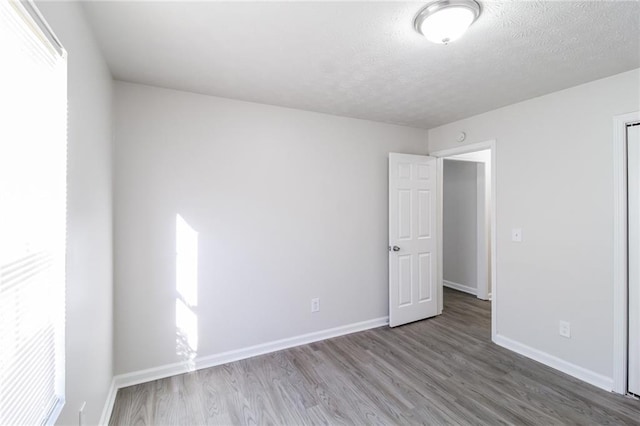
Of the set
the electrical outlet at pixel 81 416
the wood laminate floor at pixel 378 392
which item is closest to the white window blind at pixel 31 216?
the electrical outlet at pixel 81 416

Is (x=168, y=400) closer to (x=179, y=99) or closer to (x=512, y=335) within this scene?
(x=179, y=99)

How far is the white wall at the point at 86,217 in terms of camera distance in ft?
4.30

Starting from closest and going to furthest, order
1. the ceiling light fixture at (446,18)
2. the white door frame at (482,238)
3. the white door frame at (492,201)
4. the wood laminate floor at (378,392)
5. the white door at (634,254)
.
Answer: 1. the ceiling light fixture at (446,18)
2. the wood laminate floor at (378,392)
3. the white door at (634,254)
4. the white door frame at (492,201)
5. the white door frame at (482,238)

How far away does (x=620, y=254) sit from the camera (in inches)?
87.7

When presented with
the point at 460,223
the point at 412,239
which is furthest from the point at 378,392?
the point at 460,223

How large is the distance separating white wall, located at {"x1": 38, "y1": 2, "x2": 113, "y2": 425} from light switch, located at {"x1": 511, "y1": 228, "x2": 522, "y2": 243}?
3443mm

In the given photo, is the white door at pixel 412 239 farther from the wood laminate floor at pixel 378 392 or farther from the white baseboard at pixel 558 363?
the white baseboard at pixel 558 363

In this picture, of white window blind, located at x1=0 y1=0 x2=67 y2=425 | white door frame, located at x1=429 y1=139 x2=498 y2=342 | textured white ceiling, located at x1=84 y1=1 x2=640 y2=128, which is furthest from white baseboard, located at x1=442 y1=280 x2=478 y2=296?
white window blind, located at x1=0 y1=0 x2=67 y2=425

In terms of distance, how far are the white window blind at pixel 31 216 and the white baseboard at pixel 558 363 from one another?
3.47 meters

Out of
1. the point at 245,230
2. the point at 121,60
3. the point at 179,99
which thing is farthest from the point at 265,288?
the point at 121,60

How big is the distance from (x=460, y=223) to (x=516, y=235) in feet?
6.95

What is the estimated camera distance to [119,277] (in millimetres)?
2326

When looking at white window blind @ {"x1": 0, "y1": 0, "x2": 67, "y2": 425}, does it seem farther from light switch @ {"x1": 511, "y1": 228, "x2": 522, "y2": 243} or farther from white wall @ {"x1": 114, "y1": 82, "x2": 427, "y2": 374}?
light switch @ {"x1": 511, "y1": 228, "x2": 522, "y2": 243}

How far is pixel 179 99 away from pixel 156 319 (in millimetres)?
1863
